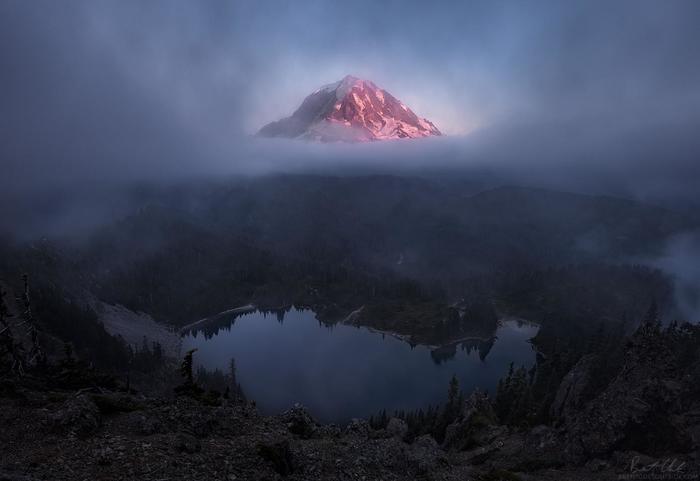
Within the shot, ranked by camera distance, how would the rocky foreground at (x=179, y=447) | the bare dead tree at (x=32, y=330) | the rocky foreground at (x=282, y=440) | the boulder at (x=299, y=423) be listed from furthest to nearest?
the bare dead tree at (x=32, y=330) → the boulder at (x=299, y=423) → the rocky foreground at (x=282, y=440) → the rocky foreground at (x=179, y=447)

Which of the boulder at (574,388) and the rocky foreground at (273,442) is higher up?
the rocky foreground at (273,442)

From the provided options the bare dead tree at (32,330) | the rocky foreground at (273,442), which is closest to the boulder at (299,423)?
the rocky foreground at (273,442)

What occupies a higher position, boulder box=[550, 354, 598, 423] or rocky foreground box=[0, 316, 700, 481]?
rocky foreground box=[0, 316, 700, 481]

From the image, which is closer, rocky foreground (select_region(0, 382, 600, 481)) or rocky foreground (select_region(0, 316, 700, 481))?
rocky foreground (select_region(0, 382, 600, 481))

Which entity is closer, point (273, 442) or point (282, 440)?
point (273, 442)

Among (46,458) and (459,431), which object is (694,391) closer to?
(459,431)

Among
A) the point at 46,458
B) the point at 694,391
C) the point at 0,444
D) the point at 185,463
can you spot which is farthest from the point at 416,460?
the point at 694,391

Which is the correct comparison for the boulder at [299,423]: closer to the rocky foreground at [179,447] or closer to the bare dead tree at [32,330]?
the rocky foreground at [179,447]

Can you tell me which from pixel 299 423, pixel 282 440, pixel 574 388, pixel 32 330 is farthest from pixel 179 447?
pixel 574 388

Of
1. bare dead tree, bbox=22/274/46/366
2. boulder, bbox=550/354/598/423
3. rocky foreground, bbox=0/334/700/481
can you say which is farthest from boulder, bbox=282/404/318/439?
boulder, bbox=550/354/598/423

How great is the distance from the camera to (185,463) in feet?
79.5

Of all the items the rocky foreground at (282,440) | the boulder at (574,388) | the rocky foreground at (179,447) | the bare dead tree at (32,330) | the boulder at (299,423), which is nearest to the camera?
the rocky foreground at (179,447)

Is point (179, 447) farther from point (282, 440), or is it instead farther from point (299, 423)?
point (299, 423)

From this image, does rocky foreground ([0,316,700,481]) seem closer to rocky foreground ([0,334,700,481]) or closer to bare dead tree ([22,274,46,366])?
rocky foreground ([0,334,700,481])
